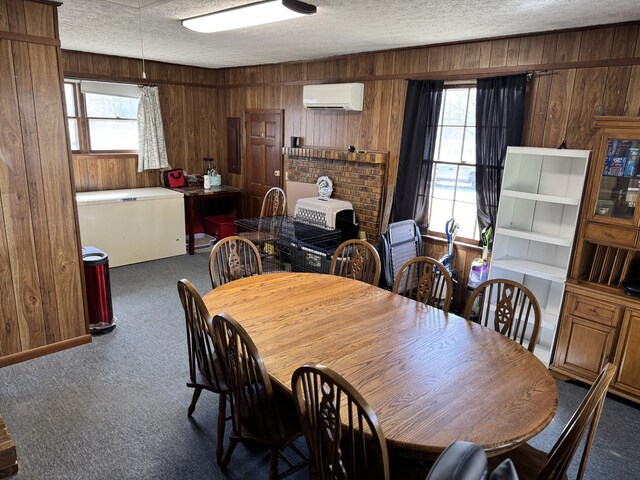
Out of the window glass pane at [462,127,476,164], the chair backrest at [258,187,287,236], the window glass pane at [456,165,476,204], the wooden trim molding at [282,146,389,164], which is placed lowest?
the chair backrest at [258,187,287,236]

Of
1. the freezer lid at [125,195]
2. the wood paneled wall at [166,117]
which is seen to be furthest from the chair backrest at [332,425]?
the wood paneled wall at [166,117]

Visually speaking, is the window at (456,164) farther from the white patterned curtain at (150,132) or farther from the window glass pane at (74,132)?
the window glass pane at (74,132)

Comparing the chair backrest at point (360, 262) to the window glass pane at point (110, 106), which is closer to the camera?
the chair backrest at point (360, 262)

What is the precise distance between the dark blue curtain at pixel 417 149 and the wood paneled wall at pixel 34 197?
2876 mm

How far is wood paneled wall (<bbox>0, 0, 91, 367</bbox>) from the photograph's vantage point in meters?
2.79

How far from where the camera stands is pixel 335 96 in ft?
15.0

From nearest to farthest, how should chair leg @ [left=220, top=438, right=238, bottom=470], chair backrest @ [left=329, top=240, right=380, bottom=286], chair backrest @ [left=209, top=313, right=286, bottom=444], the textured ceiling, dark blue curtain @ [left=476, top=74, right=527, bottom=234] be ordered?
1. chair backrest @ [left=209, top=313, right=286, bottom=444]
2. chair leg @ [left=220, top=438, right=238, bottom=470]
3. the textured ceiling
4. chair backrest @ [left=329, top=240, right=380, bottom=286]
5. dark blue curtain @ [left=476, top=74, right=527, bottom=234]

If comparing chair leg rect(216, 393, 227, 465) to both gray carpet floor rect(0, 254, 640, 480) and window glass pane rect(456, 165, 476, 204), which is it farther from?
window glass pane rect(456, 165, 476, 204)

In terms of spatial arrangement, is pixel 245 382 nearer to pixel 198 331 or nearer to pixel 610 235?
pixel 198 331

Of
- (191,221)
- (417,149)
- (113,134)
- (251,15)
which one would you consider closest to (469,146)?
(417,149)

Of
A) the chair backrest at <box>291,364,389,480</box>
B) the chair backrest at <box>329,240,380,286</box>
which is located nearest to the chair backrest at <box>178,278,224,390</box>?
the chair backrest at <box>291,364,389,480</box>

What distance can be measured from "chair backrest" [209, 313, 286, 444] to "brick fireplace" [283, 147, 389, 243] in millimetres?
2912

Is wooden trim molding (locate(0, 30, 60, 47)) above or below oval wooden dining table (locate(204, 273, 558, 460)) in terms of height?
above

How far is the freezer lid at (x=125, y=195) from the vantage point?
15.9 ft
